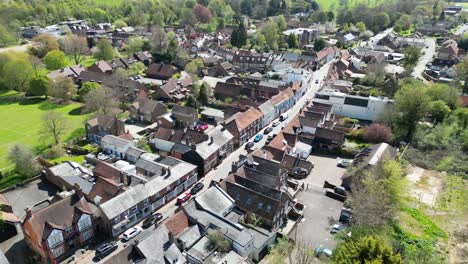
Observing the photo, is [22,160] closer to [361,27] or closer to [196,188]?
[196,188]

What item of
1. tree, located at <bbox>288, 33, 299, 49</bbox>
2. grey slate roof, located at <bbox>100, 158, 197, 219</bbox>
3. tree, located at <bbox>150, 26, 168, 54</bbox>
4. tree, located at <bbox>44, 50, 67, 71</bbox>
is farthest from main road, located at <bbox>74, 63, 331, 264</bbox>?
tree, located at <bbox>44, 50, 67, 71</bbox>

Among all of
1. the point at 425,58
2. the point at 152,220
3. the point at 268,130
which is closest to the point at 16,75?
the point at 268,130

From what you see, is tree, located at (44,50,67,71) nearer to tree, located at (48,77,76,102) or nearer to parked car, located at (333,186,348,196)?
tree, located at (48,77,76,102)

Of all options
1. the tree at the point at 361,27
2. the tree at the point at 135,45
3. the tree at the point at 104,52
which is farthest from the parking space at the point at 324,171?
the tree at the point at 361,27

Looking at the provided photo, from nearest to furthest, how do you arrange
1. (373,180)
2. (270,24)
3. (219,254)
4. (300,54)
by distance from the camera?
1. (219,254)
2. (373,180)
3. (300,54)
4. (270,24)

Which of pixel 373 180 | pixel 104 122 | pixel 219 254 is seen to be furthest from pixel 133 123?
pixel 373 180

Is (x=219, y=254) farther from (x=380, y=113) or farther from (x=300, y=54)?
(x=300, y=54)
